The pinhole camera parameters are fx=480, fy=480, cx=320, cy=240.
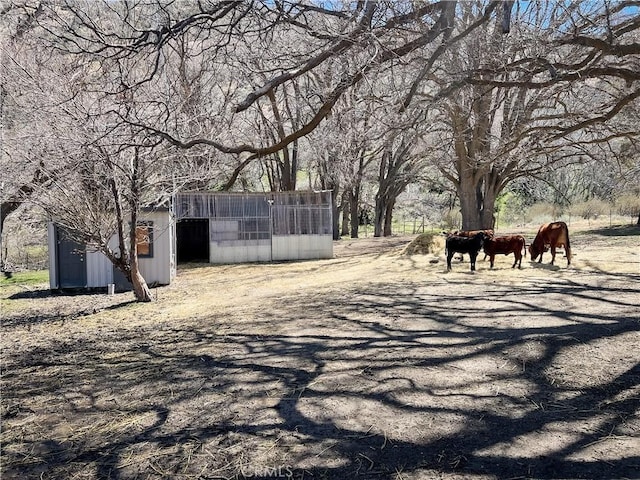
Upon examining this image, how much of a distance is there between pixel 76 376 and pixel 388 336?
3.51 m

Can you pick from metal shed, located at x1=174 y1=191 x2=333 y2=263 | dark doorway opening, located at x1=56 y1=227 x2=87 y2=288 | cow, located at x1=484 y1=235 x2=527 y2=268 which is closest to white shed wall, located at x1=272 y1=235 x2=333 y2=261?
metal shed, located at x1=174 y1=191 x2=333 y2=263

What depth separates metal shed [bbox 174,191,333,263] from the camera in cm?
2025

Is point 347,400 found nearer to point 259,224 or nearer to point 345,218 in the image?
point 259,224

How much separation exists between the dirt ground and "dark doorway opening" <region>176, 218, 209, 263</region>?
13490 millimetres

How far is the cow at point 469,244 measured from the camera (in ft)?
37.4

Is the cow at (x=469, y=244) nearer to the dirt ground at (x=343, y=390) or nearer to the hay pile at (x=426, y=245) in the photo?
the dirt ground at (x=343, y=390)

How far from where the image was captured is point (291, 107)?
830 inches

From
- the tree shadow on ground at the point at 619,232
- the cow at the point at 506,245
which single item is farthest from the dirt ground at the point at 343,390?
the tree shadow on ground at the point at 619,232

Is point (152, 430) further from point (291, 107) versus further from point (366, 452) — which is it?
point (291, 107)

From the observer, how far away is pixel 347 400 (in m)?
3.80

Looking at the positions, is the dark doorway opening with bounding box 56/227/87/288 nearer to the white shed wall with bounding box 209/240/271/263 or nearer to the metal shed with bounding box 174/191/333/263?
the metal shed with bounding box 174/191/333/263

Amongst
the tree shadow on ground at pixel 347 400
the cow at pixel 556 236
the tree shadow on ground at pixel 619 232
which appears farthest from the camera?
the tree shadow on ground at pixel 619 232

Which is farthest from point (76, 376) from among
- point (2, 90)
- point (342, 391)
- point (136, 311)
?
point (2, 90)

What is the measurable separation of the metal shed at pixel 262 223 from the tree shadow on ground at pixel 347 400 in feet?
44.7
